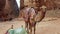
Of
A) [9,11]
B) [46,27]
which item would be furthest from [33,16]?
[9,11]

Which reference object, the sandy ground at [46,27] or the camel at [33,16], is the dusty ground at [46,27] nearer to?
the sandy ground at [46,27]

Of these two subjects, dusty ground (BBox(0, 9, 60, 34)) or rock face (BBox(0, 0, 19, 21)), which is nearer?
dusty ground (BBox(0, 9, 60, 34))

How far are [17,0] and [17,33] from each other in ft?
5.08

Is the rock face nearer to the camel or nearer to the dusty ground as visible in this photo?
the dusty ground

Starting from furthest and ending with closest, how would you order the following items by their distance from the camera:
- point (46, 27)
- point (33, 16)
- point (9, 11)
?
point (9, 11)
point (46, 27)
point (33, 16)

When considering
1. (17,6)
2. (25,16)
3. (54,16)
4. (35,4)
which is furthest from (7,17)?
(25,16)

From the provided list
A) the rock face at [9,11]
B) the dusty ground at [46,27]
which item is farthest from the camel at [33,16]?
the rock face at [9,11]

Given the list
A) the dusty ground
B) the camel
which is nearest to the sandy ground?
Answer: the dusty ground

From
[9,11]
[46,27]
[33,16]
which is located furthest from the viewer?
[9,11]

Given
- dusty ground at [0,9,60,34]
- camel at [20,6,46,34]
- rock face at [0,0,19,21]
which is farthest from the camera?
rock face at [0,0,19,21]

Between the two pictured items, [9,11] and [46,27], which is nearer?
[46,27]

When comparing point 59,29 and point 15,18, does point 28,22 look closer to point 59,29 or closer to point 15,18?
point 59,29

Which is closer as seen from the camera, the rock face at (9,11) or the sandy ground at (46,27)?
the sandy ground at (46,27)

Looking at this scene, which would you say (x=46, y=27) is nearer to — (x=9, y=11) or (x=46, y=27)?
(x=46, y=27)
